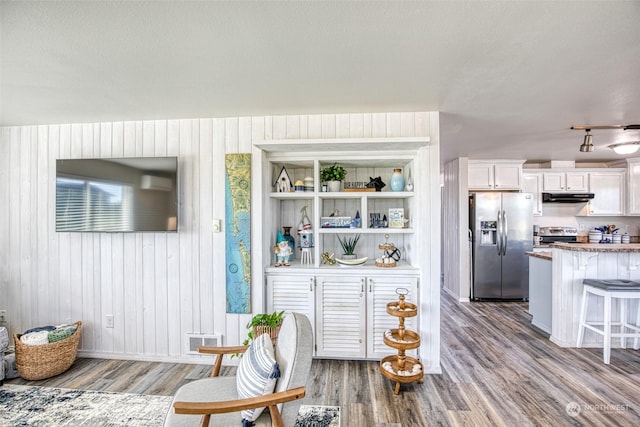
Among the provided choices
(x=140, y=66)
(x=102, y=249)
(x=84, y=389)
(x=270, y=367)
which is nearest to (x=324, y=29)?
(x=140, y=66)

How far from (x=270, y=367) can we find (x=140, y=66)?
196 centimetres

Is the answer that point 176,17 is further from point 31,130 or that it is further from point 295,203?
point 31,130

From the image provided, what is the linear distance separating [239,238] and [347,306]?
119 centimetres

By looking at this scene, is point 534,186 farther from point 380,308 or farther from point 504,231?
point 380,308

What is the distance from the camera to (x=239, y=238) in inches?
111

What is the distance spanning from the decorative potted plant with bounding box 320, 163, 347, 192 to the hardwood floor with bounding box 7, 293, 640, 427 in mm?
1674

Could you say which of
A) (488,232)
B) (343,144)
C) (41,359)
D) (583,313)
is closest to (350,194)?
(343,144)

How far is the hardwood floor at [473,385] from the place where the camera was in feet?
6.84

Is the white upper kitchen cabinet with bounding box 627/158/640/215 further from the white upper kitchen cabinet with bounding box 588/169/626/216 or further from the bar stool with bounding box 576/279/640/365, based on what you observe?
the bar stool with bounding box 576/279/640/365

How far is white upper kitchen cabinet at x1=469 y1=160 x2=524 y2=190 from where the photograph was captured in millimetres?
5086

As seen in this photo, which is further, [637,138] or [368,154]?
[637,138]

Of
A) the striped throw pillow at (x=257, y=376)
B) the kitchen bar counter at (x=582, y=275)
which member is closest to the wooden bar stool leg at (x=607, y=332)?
the kitchen bar counter at (x=582, y=275)

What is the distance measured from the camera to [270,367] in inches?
58.6

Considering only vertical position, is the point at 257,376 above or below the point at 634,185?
below
